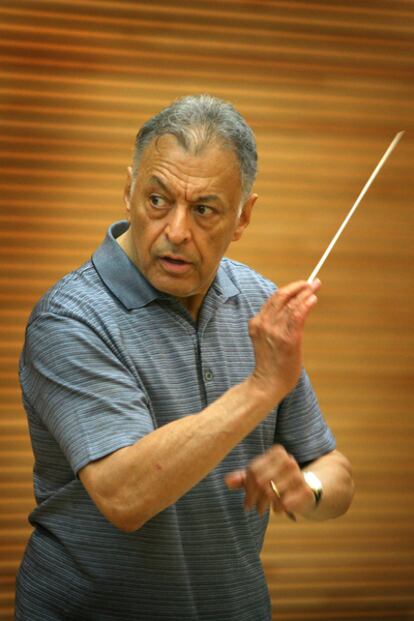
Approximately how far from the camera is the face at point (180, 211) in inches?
85.7

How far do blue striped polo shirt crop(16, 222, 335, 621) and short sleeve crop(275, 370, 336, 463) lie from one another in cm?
8

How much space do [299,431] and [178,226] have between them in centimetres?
58

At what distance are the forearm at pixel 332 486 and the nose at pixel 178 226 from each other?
610 mm

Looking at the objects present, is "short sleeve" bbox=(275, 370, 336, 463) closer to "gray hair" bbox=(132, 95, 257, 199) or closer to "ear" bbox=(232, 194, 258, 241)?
"ear" bbox=(232, 194, 258, 241)

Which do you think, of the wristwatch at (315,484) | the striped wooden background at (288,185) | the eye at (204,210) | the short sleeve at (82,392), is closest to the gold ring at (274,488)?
the wristwatch at (315,484)

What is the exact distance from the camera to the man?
2002 millimetres

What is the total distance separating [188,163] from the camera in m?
2.17

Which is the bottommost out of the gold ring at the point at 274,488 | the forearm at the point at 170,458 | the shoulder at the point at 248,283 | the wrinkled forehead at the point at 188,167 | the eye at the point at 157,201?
the gold ring at the point at 274,488

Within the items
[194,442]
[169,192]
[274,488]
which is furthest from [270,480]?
[169,192]

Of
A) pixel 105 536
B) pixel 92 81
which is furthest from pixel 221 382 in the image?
pixel 92 81

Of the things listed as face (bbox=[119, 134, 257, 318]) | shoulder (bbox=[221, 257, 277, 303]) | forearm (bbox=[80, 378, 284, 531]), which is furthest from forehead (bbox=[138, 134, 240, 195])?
forearm (bbox=[80, 378, 284, 531])

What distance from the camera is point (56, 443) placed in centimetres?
220

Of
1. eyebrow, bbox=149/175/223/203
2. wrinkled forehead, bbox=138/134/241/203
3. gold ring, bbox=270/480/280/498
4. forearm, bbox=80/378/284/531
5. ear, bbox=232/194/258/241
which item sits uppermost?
wrinkled forehead, bbox=138/134/241/203

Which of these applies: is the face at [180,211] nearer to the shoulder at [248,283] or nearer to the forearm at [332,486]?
the shoulder at [248,283]
